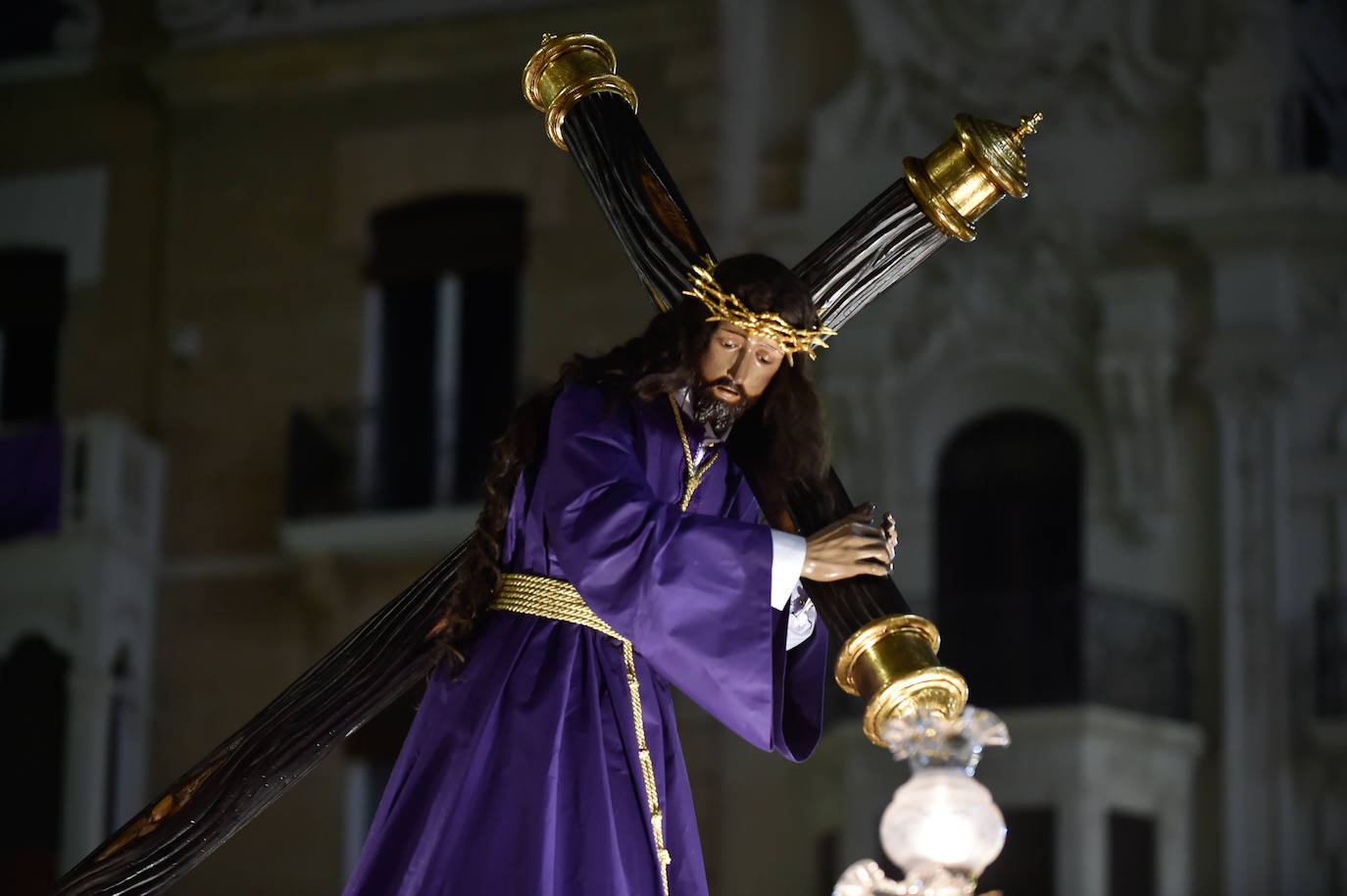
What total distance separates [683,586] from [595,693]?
282 mm

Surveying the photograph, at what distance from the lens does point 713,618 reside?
3.80 m

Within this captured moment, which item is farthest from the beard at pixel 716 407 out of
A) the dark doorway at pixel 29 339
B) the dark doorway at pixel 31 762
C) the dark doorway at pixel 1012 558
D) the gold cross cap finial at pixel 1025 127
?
the dark doorway at pixel 29 339

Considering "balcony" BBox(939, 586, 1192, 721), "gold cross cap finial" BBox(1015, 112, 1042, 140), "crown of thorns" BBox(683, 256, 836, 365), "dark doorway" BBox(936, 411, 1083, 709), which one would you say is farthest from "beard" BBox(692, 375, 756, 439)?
"balcony" BBox(939, 586, 1192, 721)

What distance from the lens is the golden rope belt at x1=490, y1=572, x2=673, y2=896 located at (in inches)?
155

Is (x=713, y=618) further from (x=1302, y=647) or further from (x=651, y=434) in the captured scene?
(x=1302, y=647)

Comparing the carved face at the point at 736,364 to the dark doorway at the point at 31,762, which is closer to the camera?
the carved face at the point at 736,364

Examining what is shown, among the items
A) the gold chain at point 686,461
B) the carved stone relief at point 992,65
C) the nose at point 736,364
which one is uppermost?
the carved stone relief at point 992,65

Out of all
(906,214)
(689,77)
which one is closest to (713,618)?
(906,214)

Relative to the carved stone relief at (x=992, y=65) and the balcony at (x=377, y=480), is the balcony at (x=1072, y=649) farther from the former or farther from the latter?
the balcony at (x=377, y=480)

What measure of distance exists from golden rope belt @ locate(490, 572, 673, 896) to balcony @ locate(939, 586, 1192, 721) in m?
8.49

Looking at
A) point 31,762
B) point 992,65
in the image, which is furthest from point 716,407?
point 31,762

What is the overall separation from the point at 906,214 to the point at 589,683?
947 millimetres

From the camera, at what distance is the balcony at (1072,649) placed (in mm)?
12453

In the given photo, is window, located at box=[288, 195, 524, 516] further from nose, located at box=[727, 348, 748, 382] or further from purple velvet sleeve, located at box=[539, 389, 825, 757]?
purple velvet sleeve, located at box=[539, 389, 825, 757]
